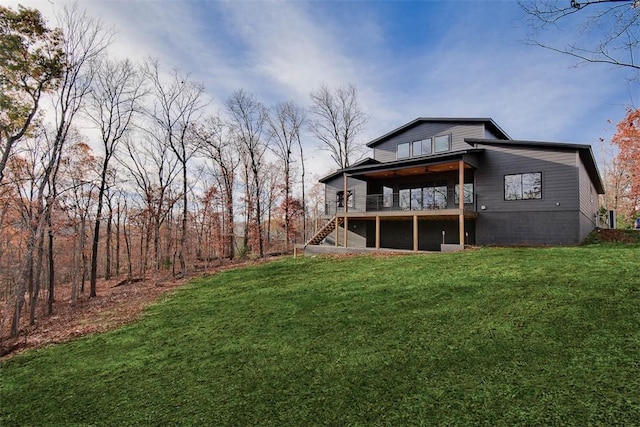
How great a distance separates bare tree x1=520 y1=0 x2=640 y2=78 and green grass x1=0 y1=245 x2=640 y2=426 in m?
3.61

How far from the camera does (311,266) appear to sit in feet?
39.2

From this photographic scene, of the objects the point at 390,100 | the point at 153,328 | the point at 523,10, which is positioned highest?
the point at 390,100

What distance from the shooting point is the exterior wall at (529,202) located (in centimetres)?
1170

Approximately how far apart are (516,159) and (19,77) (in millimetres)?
19029

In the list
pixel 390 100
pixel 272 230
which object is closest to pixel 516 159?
pixel 390 100

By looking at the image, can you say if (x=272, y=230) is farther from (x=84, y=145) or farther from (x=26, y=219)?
(x=26, y=219)

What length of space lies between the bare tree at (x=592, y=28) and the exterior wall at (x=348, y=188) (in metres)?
14.2

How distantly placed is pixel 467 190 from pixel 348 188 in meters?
7.11

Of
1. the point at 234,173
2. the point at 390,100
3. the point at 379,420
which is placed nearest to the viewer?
the point at 379,420

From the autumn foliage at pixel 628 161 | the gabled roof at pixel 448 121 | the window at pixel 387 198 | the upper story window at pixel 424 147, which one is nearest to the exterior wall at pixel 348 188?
the window at pixel 387 198

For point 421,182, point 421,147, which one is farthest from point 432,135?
point 421,182

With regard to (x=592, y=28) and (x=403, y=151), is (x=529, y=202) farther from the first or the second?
(x=592, y=28)

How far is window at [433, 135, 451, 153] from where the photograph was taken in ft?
52.8

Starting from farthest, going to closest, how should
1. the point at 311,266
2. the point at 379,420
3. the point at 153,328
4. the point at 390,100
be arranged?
the point at 390,100 → the point at 311,266 → the point at 153,328 → the point at 379,420
